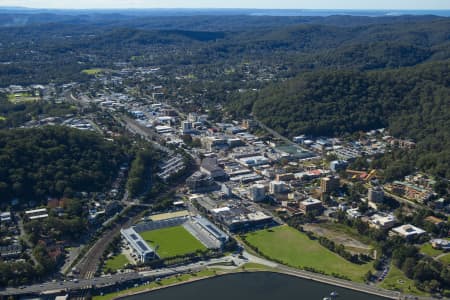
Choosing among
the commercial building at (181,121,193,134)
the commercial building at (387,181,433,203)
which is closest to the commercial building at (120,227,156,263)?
the commercial building at (387,181,433,203)

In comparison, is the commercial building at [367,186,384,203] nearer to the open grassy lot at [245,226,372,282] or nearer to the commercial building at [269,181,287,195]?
the commercial building at [269,181,287,195]

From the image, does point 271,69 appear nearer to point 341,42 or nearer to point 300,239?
point 341,42

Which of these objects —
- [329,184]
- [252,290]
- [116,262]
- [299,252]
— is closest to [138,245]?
[116,262]

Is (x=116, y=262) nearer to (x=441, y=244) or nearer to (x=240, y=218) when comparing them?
(x=240, y=218)

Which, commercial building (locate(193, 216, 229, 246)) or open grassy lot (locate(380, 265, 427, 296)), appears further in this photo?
commercial building (locate(193, 216, 229, 246))

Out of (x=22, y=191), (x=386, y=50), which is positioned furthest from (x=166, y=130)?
(x=386, y=50)

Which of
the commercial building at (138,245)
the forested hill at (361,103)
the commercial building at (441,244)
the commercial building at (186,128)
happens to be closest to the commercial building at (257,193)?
the commercial building at (138,245)
